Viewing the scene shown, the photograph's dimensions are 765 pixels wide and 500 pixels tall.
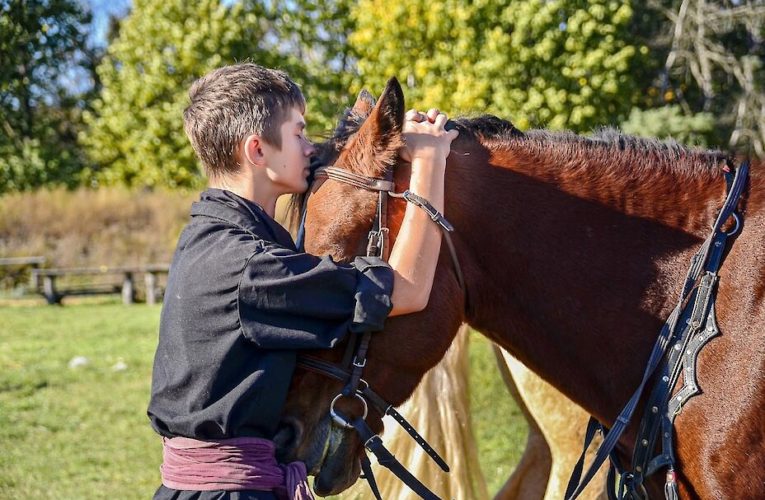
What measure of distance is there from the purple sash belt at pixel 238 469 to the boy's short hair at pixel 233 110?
739 mm

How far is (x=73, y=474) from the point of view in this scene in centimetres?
647

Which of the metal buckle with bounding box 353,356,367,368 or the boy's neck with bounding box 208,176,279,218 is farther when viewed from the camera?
the boy's neck with bounding box 208,176,279,218

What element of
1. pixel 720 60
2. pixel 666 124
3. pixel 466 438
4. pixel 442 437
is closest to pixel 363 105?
pixel 442 437

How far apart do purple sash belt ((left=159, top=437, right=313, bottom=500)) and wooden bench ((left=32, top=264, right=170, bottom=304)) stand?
20.3 meters

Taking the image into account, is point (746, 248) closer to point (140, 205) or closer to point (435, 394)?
point (435, 394)

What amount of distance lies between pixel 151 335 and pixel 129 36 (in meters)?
15.3

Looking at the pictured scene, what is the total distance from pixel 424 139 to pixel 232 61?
2196 cm

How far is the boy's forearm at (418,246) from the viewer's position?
2195 millimetres

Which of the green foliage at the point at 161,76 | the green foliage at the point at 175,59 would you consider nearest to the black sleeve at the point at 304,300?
the green foliage at the point at 175,59

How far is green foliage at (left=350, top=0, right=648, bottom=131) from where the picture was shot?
20.5m

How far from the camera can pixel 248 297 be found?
2111mm

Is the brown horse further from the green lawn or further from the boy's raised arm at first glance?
the green lawn

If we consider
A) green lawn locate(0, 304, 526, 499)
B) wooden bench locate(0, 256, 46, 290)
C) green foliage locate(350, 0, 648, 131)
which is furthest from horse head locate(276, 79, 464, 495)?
wooden bench locate(0, 256, 46, 290)

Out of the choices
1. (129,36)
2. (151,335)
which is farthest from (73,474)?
(129,36)
